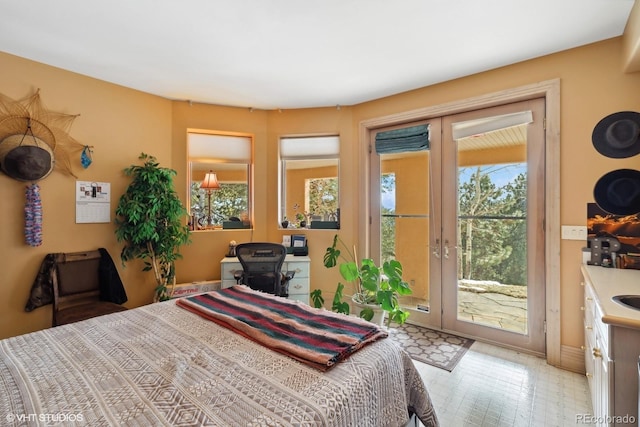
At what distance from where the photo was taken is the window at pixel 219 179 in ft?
11.9

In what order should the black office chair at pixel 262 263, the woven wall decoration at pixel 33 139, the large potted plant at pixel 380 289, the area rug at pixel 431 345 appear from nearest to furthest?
1. the woven wall decoration at pixel 33 139
2. the area rug at pixel 431 345
3. the large potted plant at pixel 380 289
4. the black office chair at pixel 262 263

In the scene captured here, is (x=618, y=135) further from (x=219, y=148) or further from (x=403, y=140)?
→ (x=219, y=148)

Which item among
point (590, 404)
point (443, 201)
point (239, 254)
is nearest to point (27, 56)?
point (239, 254)

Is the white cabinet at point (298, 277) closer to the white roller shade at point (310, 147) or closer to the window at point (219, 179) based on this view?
the window at point (219, 179)

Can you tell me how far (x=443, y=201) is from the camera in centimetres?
304

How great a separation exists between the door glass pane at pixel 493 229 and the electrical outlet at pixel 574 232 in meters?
0.31

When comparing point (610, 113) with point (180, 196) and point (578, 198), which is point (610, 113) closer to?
point (578, 198)

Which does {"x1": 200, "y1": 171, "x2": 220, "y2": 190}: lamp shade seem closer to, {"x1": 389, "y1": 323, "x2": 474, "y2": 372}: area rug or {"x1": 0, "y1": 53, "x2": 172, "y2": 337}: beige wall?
{"x1": 0, "y1": 53, "x2": 172, "y2": 337}: beige wall

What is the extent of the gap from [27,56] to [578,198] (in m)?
4.84

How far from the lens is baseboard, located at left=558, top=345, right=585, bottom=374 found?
227 centimetres

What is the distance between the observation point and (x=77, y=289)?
2.57 metres

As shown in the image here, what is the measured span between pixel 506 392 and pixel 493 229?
55.7 inches

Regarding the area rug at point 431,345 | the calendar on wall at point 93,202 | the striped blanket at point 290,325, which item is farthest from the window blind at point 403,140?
the calendar on wall at point 93,202

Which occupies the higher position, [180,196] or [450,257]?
[180,196]
